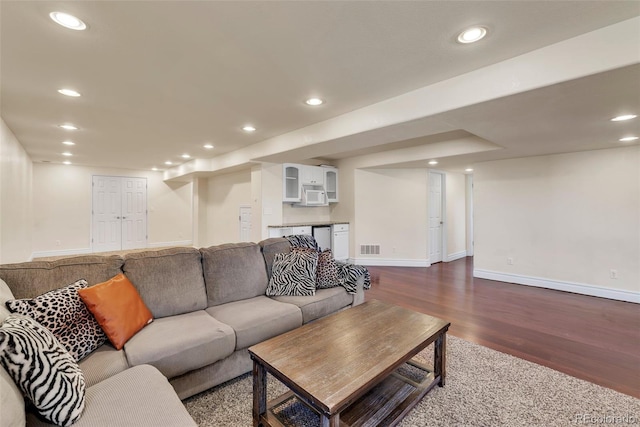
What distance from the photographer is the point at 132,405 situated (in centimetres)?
116

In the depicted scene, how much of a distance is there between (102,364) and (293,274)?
1502mm

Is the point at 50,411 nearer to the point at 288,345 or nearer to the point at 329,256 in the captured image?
the point at 288,345

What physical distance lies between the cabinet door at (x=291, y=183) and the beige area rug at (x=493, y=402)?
156 inches

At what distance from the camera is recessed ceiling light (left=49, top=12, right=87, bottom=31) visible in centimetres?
161

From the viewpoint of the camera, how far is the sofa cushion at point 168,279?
81.7 inches

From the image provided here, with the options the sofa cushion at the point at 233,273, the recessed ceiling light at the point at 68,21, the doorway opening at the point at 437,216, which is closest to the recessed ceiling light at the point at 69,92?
the recessed ceiling light at the point at 68,21

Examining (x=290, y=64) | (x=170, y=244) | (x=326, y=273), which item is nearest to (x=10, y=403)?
(x=326, y=273)

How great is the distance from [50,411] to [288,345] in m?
1.03

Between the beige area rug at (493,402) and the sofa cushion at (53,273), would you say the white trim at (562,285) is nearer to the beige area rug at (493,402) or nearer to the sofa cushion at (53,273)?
the beige area rug at (493,402)

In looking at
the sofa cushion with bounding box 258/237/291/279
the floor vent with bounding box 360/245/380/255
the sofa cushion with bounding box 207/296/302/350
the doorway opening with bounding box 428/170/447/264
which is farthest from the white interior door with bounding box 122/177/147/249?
the doorway opening with bounding box 428/170/447/264

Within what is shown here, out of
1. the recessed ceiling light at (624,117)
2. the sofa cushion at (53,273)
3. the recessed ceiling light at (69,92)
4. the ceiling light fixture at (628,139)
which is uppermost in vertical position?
the recessed ceiling light at (69,92)

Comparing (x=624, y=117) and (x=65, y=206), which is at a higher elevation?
(x=624, y=117)

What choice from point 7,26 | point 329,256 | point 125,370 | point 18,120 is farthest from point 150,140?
point 125,370

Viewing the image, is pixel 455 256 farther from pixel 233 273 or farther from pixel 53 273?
pixel 53 273
